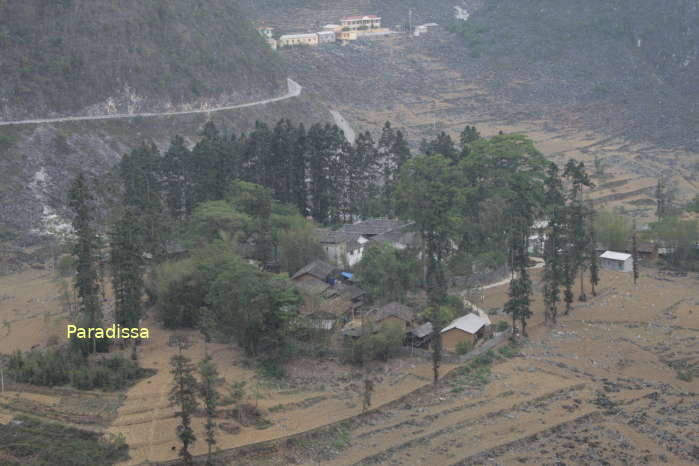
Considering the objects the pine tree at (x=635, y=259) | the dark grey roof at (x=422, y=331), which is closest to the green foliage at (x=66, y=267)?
the dark grey roof at (x=422, y=331)

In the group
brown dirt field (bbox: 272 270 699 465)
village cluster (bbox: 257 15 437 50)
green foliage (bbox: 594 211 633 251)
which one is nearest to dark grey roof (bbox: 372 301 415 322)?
brown dirt field (bbox: 272 270 699 465)

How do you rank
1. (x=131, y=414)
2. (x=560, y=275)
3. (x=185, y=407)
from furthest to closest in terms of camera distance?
1. (x=560, y=275)
2. (x=131, y=414)
3. (x=185, y=407)

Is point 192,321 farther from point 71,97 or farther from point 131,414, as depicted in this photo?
point 71,97

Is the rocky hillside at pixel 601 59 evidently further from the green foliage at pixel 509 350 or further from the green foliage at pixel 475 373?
the green foliage at pixel 475 373

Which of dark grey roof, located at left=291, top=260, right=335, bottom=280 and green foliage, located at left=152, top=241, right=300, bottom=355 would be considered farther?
dark grey roof, located at left=291, top=260, right=335, bottom=280

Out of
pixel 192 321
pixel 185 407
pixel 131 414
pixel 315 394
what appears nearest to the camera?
pixel 185 407

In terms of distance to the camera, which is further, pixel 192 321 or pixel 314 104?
pixel 314 104

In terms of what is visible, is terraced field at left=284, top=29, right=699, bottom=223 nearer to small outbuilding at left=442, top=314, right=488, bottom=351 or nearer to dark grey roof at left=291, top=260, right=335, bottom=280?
dark grey roof at left=291, top=260, right=335, bottom=280

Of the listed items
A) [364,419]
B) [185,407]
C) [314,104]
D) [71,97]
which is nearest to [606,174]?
[314,104]
